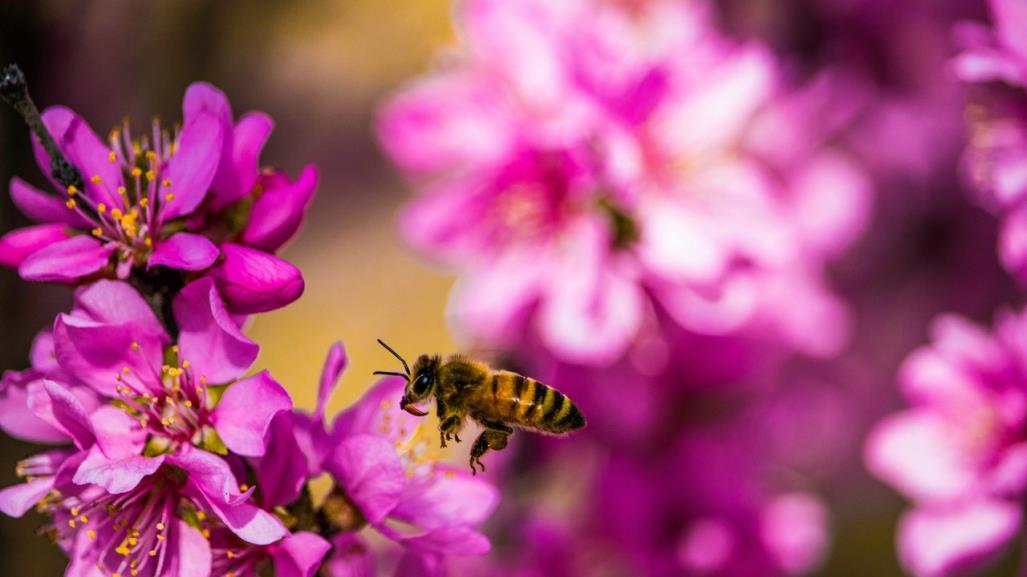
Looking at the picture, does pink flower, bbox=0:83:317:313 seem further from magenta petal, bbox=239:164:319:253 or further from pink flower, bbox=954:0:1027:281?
pink flower, bbox=954:0:1027:281

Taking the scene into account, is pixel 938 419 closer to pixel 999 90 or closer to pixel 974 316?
pixel 999 90

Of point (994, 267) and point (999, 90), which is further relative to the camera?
point (994, 267)

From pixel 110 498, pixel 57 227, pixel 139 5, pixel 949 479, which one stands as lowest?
pixel 110 498

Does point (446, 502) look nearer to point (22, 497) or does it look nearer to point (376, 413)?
point (376, 413)

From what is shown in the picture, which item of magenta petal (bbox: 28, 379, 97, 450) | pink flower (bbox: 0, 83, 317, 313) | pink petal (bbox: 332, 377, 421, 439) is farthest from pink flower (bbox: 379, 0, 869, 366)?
magenta petal (bbox: 28, 379, 97, 450)

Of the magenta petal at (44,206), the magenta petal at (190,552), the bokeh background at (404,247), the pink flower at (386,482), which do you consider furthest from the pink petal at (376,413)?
the bokeh background at (404,247)

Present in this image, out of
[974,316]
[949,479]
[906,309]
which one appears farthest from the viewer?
[906,309]

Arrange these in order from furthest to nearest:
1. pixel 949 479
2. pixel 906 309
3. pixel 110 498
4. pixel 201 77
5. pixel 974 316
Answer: pixel 201 77, pixel 906 309, pixel 974 316, pixel 949 479, pixel 110 498

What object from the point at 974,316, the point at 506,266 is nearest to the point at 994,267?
the point at 974,316
